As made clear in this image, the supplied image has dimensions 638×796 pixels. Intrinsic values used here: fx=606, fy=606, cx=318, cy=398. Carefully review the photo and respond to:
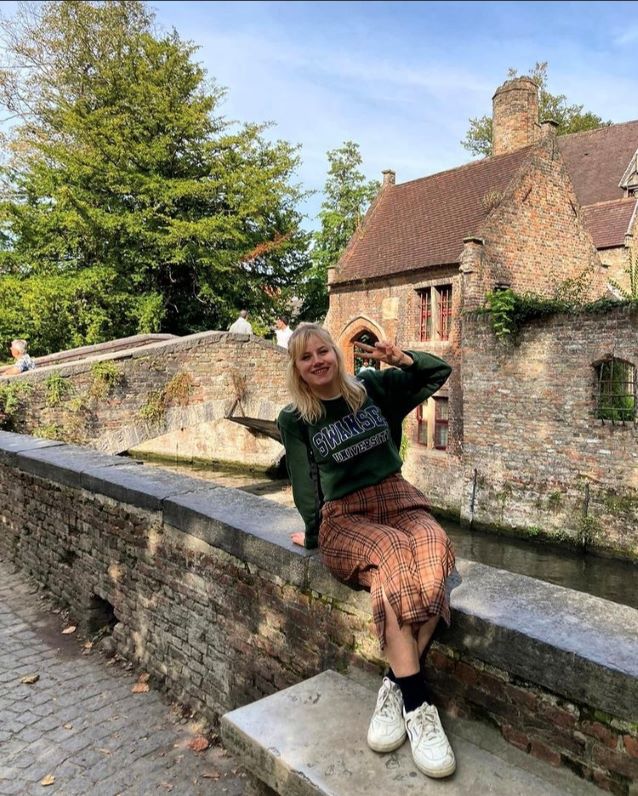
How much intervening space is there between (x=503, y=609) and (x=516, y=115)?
71.8 feet

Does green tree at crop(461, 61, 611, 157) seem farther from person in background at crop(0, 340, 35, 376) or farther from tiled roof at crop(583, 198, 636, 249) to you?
person in background at crop(0, 340, 35, 376)

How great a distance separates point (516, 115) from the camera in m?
20.6

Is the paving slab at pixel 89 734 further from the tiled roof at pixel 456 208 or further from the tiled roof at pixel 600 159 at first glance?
the tiled roof at pixel 600 159

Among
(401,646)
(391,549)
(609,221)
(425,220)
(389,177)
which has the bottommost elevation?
(401,646)

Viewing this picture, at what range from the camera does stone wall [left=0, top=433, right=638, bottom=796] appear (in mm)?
1987

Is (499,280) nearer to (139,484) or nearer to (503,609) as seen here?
(139,484)

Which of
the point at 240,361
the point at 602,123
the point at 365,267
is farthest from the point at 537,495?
the point at 602,123

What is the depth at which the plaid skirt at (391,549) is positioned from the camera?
86.4 inches

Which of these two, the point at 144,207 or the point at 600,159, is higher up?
the point at 600,159

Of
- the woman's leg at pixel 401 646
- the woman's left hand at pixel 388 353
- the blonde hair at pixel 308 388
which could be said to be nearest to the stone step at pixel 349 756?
the woman's leg at pixel 401 646

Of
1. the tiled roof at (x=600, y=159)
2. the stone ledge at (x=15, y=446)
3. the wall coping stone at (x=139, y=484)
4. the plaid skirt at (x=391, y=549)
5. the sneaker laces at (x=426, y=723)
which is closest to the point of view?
the sneaker laces at (x=426, y=723)

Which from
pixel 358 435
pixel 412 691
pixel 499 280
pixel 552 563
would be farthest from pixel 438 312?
pixel 412 691

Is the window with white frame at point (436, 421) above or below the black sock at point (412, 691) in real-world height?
below

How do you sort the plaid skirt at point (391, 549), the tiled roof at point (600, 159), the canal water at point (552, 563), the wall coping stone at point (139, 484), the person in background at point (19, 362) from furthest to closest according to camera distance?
the tiled roof at point (600, 159), the canal water at point (552, 563), the person in background at point (19, 362), the wall coping stone at point (139, 484), the plaid skirt at point (391, 549)
